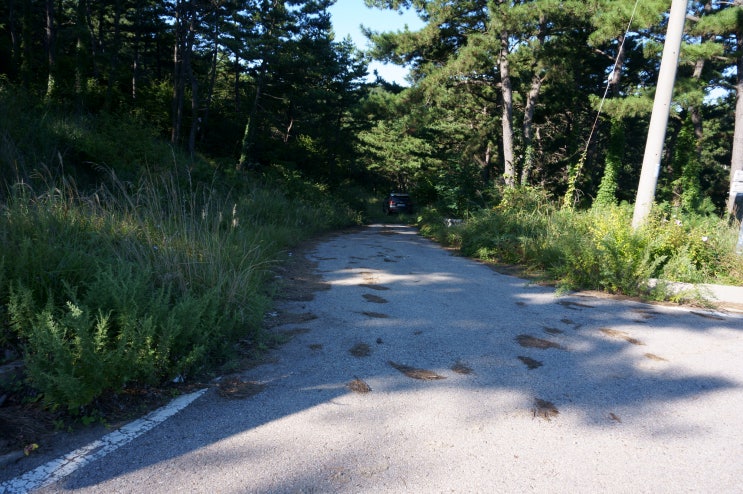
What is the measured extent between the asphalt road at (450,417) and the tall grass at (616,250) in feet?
5.96

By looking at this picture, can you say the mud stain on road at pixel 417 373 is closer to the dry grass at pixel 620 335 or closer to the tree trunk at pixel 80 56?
the dry grass at pixel 620 335

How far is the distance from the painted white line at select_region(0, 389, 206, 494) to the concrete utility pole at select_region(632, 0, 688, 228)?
875cm

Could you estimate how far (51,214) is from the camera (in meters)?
4.86

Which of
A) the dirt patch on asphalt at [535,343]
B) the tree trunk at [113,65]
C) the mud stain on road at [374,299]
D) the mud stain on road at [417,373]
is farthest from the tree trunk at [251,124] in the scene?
the mud stain on road at [417,373]

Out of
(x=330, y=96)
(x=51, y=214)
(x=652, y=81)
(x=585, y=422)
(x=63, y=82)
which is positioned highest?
(x=652, y=81)

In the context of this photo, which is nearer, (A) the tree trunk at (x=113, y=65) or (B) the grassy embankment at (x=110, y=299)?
(B) the grassy embankment at (x=110, y=299)

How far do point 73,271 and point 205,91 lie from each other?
118 ft

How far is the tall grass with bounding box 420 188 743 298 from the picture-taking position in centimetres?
740

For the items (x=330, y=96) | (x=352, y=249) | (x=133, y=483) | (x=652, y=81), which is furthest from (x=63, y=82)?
(x=652, y=81)

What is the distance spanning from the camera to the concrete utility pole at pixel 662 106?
8.98 meters

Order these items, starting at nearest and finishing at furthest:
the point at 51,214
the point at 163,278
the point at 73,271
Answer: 1. the point at 73,271
2. the point at 163,278
3. the point at 51,214

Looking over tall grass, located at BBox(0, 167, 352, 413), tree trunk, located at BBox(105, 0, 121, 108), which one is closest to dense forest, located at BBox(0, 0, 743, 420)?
tall grass, located at BBox(0, 167, 352, 413)

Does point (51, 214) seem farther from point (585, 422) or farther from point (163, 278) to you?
point (585, 422)

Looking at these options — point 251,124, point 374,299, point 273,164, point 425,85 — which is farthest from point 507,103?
point 374,299
